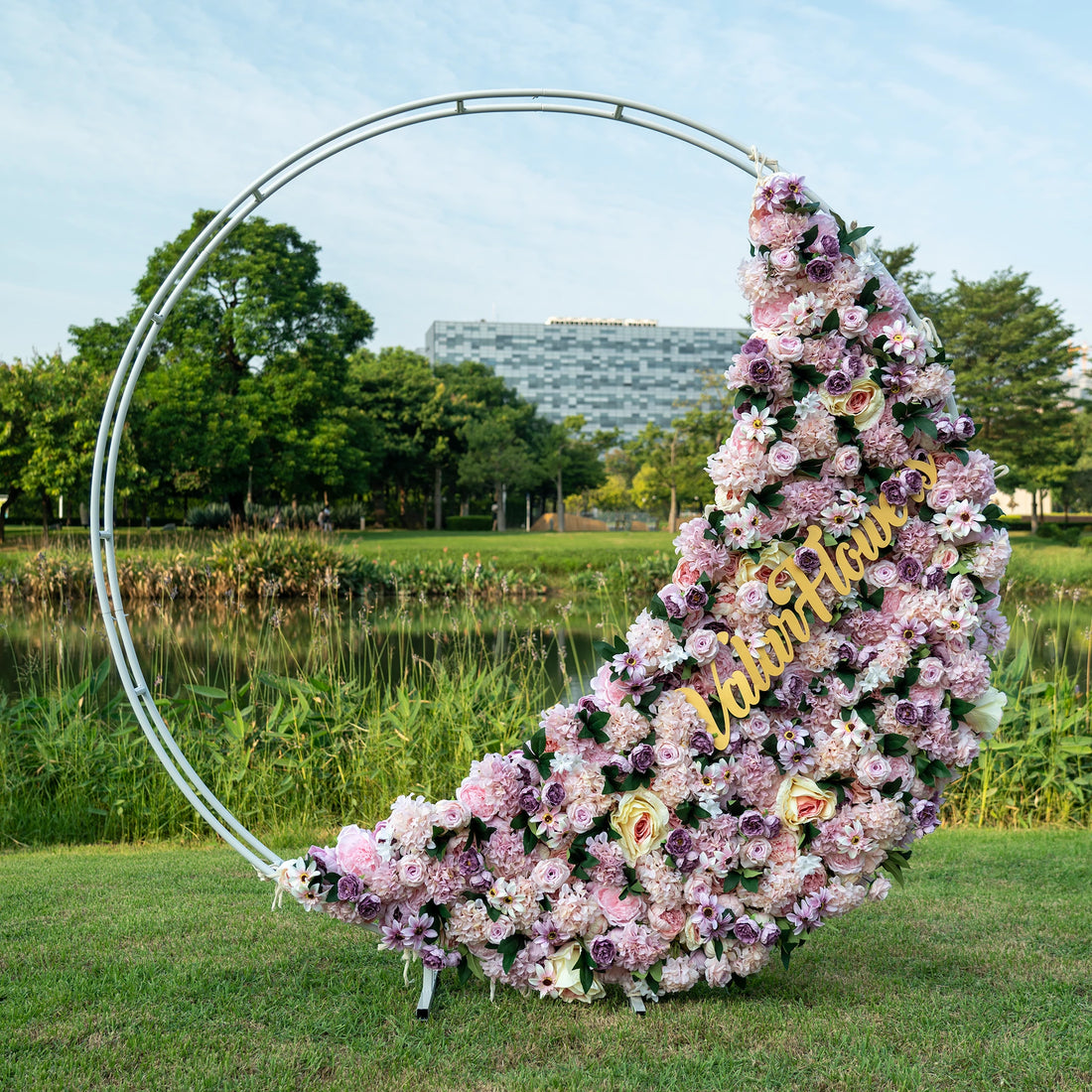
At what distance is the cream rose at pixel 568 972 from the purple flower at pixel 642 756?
56 cm

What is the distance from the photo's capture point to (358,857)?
2.89 m

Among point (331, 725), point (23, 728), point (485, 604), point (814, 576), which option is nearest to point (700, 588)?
point (814, 576)

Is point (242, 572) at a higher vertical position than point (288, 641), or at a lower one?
higher

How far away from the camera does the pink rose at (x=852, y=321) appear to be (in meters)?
3.01

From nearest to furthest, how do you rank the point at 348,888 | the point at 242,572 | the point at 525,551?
the point at 348,888 < the point at 242,572 < the point at 525,551

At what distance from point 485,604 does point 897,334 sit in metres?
13.7

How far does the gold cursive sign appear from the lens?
2967 mm

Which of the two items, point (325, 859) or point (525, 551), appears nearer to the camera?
point (325, 859)

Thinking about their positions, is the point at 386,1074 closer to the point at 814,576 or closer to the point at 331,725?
the point at 814,576

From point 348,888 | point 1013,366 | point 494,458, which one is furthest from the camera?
point 494,458

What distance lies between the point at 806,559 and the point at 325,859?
1.68m

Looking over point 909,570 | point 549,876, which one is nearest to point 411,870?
point 549,876

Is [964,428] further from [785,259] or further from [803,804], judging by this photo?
[803,804]

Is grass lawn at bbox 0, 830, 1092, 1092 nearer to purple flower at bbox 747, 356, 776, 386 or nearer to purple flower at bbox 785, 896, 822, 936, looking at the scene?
purple flower at bbox 785, 896, 822, 936
